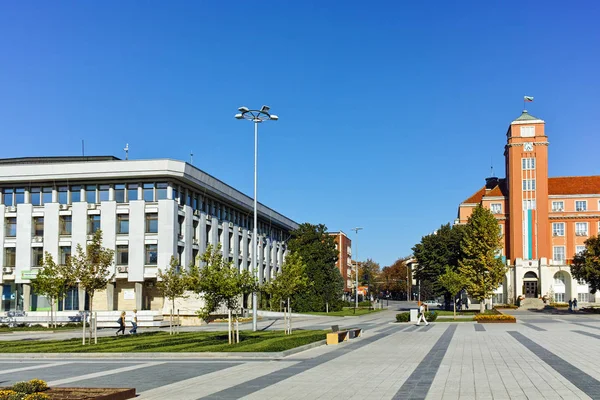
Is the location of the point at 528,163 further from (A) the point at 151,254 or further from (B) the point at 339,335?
(B) the point at 339,335

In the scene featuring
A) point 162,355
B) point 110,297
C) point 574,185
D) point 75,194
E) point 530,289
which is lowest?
point 530,289

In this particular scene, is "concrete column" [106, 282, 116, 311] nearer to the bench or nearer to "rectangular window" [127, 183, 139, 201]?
"rectangular window" [127, 183, 139, 201]

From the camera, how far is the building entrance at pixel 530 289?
88.5 m

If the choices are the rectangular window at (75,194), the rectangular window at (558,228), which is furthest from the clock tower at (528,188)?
the rectangular window at (75,194)

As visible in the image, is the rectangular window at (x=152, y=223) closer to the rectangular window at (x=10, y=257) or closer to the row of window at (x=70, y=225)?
the row of window at (x=70, y=225)

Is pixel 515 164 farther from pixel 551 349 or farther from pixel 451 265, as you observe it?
pixel 551 349

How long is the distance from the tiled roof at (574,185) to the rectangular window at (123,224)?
205 feet

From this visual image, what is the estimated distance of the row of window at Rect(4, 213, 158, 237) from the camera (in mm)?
55750

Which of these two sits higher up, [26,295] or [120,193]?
[120,193]

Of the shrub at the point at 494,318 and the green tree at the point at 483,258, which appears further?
the green tree at the point at 483,258

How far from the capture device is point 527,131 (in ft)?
292

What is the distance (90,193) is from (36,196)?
524 centimetres

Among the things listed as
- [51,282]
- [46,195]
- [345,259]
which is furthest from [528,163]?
[51,282]

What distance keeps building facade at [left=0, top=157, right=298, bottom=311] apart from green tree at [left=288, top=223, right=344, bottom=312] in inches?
664
